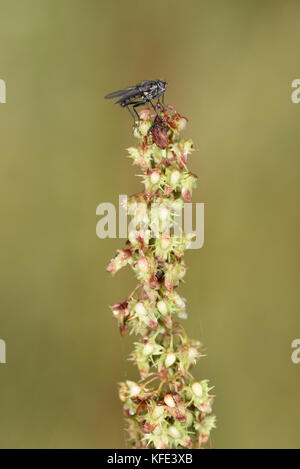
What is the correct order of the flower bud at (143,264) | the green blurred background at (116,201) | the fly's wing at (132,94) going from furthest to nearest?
the green blurred background at (116,201), the fly's wing at (132,94), the flower bud at (143,264)

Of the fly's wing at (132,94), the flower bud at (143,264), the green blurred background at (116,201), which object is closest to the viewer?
the flower bud at (143,264)

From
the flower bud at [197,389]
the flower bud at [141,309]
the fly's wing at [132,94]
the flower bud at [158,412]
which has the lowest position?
the flower bud at [158,412]

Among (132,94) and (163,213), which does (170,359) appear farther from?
(132,94)

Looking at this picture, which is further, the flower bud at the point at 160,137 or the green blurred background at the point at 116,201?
the green blurred background at the point at 116,201

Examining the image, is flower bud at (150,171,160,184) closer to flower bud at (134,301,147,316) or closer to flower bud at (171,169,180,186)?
flower bud at (171,169,180,186)

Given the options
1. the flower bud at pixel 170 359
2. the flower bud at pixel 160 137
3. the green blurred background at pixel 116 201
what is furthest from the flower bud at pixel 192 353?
the green blurred background at pixel 116 201

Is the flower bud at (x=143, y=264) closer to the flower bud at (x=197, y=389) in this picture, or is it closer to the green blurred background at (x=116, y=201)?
the flower bud at (x=197, y=389)

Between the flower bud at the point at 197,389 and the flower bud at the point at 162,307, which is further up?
the flower bud at the point at 162,307

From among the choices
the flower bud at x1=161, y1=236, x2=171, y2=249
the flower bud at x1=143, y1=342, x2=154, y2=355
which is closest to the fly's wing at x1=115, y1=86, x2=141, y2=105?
the flower bud at x1=161, y1=236, x2=171, y2=249

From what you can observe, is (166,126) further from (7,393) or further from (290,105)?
(7,393)

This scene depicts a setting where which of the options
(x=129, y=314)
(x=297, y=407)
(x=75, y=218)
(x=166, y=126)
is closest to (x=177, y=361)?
(x=129, y=314)
